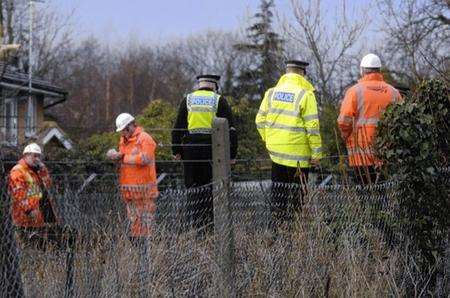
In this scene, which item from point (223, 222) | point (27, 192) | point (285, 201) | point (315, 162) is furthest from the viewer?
point (315, 162)

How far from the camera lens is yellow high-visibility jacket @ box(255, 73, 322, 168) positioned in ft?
25.9

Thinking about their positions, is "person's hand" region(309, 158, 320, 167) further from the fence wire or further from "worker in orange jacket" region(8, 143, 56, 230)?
"worker in orange jacket" region(8, 143, 56, 230)

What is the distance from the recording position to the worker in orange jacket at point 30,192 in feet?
20.9

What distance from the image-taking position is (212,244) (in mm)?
5574

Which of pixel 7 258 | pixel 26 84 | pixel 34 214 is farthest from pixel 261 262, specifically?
pixel 26 84

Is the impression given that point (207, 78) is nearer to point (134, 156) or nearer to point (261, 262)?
point (134, 156)

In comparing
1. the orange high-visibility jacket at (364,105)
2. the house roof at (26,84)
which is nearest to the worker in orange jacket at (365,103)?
the orange high-visibility jacket at (364,105)

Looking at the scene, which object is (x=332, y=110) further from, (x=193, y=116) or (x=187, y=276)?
(x=187, y=276)

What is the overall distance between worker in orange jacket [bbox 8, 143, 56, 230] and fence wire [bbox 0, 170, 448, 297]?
0.22 m

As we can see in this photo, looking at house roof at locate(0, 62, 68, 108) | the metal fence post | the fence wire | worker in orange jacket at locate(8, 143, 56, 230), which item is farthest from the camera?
house roof at locate(0, 62, 68, 108)

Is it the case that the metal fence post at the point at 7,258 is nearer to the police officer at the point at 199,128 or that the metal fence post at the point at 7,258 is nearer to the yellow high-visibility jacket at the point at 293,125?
the yellow high-visibility jacket at the point at 293,125

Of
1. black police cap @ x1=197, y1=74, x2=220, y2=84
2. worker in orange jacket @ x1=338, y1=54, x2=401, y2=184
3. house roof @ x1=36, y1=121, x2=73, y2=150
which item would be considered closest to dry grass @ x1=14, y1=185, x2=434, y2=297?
worker in orange jacket @ x1=338, y1=54, x2=401, y2=184

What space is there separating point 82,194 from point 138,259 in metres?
0.67

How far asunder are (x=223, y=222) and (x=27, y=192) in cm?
242
